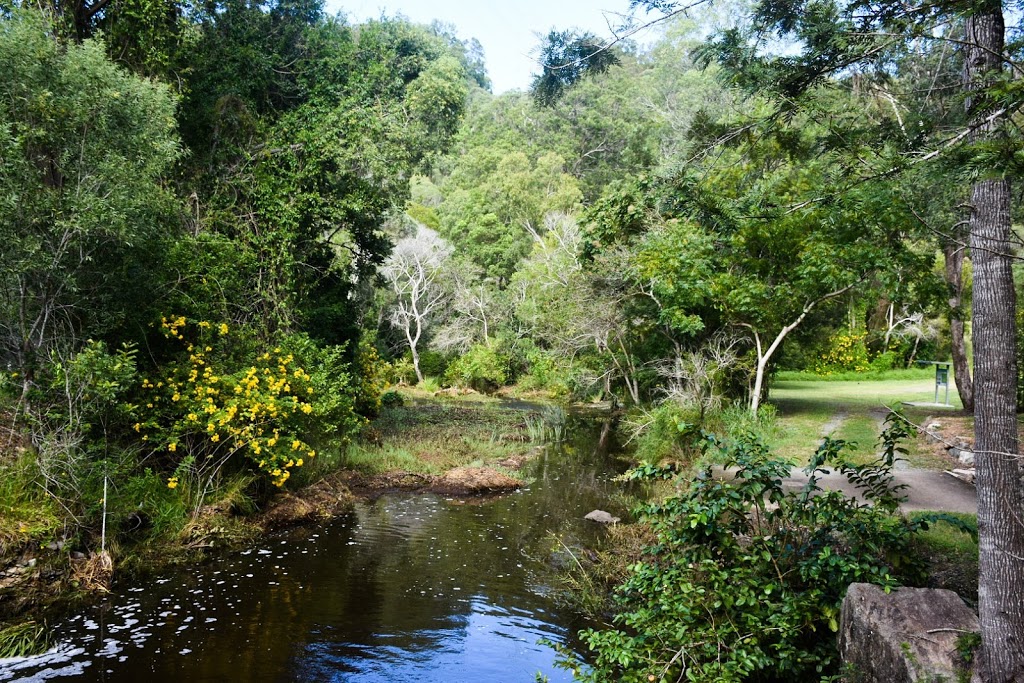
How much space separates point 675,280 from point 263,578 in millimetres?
9033

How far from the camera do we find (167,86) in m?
11.0

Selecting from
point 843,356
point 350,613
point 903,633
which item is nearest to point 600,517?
point 350,613

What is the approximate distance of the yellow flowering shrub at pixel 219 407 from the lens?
9961 millimetres

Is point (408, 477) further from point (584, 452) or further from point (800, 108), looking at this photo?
point (800, 108)

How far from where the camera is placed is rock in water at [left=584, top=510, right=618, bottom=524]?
11230mm

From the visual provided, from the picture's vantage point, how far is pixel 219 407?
10.4 meters

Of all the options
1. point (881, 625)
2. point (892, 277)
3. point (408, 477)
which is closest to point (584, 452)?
point (408, 477)

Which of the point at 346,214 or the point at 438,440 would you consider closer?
the point at 346,214

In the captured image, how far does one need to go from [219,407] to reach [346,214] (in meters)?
4.66

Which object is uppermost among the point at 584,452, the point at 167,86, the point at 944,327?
the point at 167,86

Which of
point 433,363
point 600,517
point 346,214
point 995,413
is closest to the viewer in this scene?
point 995,413

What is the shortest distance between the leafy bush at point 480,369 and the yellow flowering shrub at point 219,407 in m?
21.0

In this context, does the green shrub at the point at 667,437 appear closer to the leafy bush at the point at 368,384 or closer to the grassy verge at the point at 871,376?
the leafy bush at the point at 368,384

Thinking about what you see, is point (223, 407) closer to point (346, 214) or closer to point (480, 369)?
point (346, 214)
